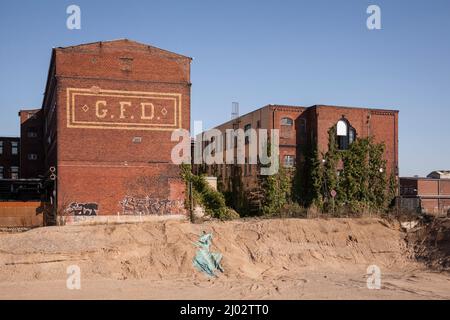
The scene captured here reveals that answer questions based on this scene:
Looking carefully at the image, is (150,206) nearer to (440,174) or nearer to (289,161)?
(289,161)

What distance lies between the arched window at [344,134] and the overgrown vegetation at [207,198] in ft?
34.3

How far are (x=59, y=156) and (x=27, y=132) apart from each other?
928 inches

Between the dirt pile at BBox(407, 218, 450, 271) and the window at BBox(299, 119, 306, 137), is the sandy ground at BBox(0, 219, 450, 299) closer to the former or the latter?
the dirt pile at BBox(407, 218, 450, 271)

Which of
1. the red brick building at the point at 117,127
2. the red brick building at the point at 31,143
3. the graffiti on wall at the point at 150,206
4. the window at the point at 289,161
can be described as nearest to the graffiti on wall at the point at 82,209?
the red brick building at the point at 117,127

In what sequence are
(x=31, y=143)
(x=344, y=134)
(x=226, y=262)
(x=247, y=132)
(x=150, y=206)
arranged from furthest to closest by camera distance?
1. (x=31, y=143)
2. (x=247, y=132)
3. (x=344, y=134)
4. (x=150, y=206)
5. (x=226, y=262)

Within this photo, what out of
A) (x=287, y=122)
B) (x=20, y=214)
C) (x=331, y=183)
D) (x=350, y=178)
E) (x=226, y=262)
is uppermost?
(x=287, y=122)

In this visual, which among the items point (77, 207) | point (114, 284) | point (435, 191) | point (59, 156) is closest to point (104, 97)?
point (59, 156)

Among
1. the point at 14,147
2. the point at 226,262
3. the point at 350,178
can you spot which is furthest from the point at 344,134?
the point at 14,147

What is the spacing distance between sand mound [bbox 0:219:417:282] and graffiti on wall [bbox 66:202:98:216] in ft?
16.9

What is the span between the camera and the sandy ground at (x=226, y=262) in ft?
75.4

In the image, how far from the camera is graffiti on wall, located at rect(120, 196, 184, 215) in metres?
34.7

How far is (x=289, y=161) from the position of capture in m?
40.6

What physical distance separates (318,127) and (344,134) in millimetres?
2534

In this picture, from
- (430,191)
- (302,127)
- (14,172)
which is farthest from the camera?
(14,172)
